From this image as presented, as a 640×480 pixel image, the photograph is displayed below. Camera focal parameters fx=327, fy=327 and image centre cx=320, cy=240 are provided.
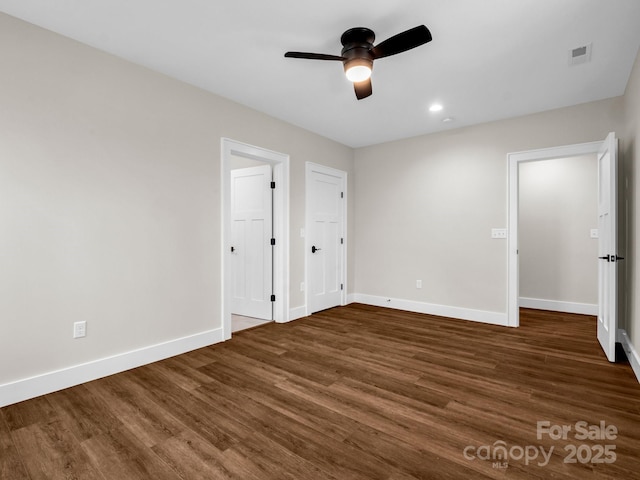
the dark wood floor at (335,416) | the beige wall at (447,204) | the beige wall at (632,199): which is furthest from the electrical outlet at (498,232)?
the dark wood floor at (335,416)

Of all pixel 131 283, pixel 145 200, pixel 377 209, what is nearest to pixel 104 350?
pixel 131 283

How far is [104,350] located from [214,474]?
1682mm

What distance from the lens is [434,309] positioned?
4.79m

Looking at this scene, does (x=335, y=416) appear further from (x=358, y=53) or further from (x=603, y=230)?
(x=603, y=230)

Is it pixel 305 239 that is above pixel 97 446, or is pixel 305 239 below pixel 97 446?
Answer: above

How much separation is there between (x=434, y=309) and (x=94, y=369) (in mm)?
4104

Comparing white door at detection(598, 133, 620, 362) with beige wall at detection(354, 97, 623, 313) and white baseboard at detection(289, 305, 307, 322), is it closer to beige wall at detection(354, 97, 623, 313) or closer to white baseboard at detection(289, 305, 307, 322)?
beige wall at detection(354, 97, 623, 313)

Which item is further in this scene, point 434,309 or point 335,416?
point 434,309

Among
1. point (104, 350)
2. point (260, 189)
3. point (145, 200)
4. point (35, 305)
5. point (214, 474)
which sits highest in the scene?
point (260, 189)

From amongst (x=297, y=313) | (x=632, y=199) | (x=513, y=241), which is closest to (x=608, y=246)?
(x=632, y=199)

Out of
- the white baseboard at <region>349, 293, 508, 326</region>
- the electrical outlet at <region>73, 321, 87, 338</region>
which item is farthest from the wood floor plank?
the white baseboard at <region>349, 293, 508, 326</region>

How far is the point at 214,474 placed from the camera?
158 centimetres

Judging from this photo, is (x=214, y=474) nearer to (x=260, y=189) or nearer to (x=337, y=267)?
(x=260, y=189)

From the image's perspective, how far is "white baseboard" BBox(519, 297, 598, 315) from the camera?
479 cm
